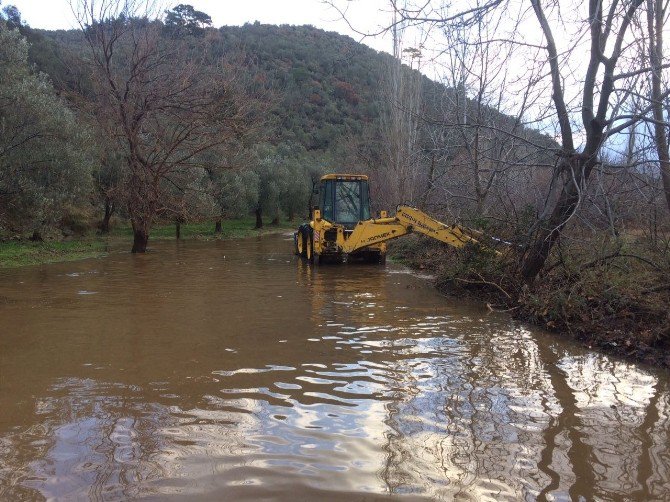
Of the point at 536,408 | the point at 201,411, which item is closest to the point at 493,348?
the point at 536,408

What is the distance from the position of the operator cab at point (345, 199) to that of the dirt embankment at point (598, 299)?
6.77m

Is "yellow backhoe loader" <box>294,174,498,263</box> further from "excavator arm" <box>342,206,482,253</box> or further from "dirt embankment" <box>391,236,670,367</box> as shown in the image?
"dirt embankment" <box>391,236,670,367</box>

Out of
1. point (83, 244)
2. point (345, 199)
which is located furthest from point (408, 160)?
point (83, 244)

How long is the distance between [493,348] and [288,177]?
131ft

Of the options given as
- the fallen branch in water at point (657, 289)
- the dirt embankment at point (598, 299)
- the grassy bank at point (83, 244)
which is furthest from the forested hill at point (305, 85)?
the fallen branch in water at point (657, 289)

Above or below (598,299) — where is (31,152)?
above

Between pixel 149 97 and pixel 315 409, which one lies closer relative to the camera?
pixel 315 409

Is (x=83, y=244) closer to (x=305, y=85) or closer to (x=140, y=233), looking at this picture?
(x=140, y=233)

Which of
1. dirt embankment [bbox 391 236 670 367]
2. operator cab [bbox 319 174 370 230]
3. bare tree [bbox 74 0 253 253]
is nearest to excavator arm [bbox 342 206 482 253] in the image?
operator cab [bbox 319 174 370 230]

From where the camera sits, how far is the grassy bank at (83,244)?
1716 centimetres

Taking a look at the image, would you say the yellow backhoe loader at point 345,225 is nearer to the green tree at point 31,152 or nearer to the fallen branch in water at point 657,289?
the fallen branch in water at point 657,289

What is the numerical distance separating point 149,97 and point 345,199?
27.0ft

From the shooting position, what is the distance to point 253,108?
818 inches

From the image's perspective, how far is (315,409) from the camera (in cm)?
452
